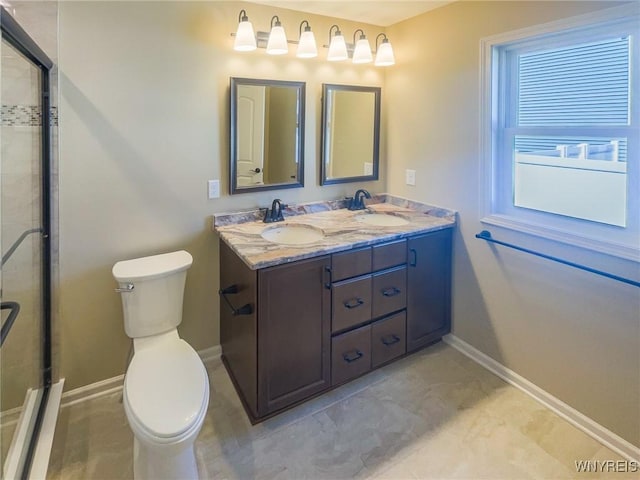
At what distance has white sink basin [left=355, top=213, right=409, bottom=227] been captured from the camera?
104 inches

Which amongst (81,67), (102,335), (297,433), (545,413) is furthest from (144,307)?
(545,413)

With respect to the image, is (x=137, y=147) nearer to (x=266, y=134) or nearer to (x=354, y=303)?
(x=266, y=134)

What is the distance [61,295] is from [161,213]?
2.15ft

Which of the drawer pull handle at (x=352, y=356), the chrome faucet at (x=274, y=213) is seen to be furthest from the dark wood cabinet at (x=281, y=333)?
the chrome faucet at (x=274, y=213)

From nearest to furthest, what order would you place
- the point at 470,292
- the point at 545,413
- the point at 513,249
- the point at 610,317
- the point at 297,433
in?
the point at 610,317 → the point at 297,433 → the point at 545,413 → the point at 513,249 → the point at 470,292

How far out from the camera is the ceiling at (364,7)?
91.9 inches

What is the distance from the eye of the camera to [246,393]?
2.05m

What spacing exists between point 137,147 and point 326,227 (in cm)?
114

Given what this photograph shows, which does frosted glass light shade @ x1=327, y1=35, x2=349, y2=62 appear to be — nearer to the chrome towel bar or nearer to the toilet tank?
the chrome towel bar

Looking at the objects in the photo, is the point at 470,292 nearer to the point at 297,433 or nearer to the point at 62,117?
the point at 297,433

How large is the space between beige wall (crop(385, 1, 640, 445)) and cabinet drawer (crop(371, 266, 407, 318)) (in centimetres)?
47

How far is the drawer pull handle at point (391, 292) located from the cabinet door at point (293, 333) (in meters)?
0.40

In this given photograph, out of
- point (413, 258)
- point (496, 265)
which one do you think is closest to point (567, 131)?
point (496, 265)

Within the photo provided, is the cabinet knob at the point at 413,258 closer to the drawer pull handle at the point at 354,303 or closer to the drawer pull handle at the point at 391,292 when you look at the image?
the drawer pull handle at the point at 391,292
